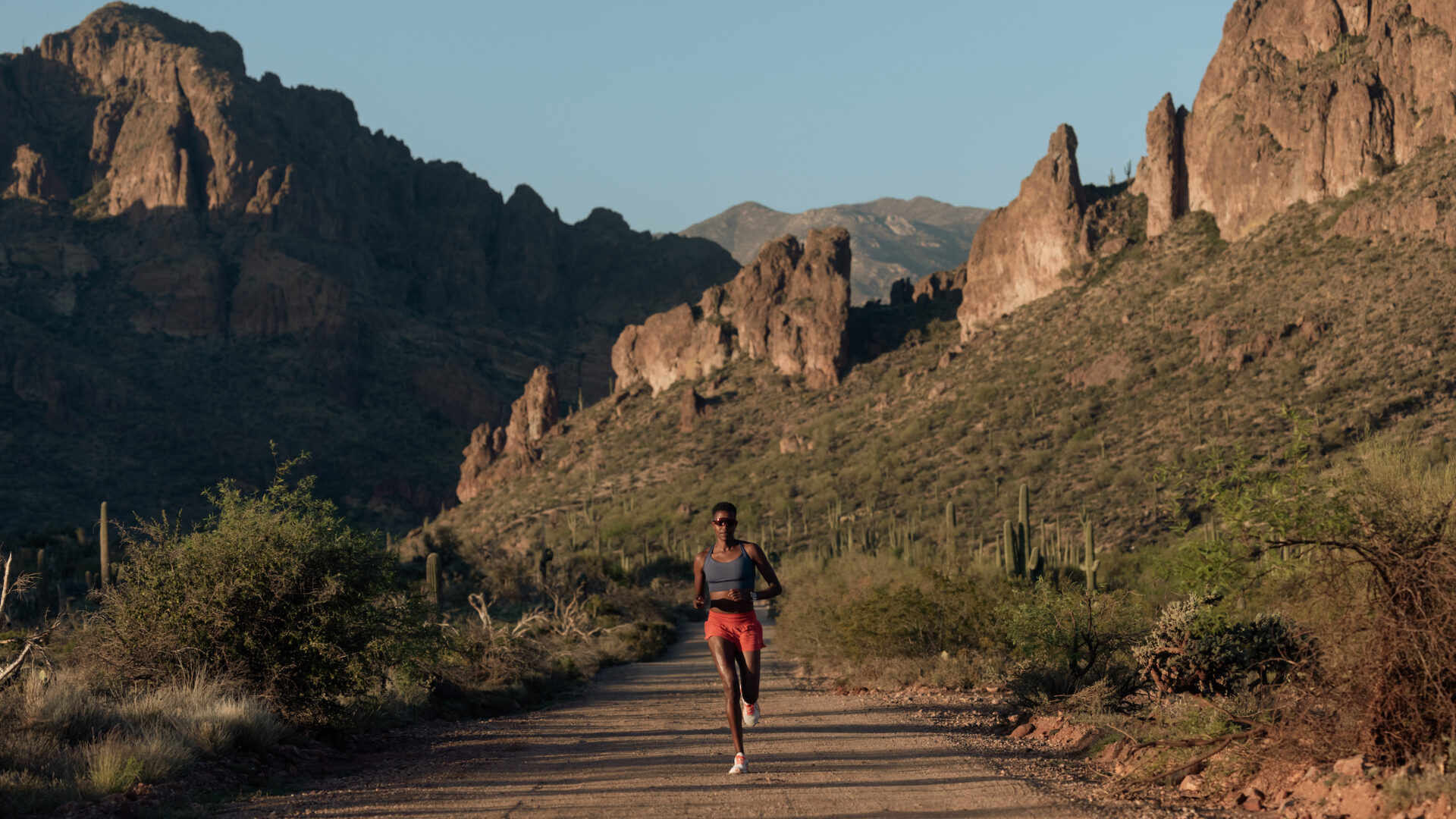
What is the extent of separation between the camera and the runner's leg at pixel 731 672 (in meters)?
9.08

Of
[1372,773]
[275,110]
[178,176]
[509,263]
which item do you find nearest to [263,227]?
[178,176]

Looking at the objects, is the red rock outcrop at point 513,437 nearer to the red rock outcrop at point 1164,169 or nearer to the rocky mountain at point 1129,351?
the rocky mountain at point 1129,351

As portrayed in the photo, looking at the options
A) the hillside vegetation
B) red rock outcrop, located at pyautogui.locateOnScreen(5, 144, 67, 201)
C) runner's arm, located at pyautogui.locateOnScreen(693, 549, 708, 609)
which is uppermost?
red rock outcrop, located at pyautogui.locateOnScreen(5, 144, 67, 201)

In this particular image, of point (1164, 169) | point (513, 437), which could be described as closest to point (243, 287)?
point (513, 437)

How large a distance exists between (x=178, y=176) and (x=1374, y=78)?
13290cm

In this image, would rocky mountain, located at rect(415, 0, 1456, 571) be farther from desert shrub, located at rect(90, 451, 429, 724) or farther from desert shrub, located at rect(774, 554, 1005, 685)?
desert shrub, located at rect(90, 451, 429, 724)

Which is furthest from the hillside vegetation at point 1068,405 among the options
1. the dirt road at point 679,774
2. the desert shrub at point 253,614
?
the desert shrub at point 253,614

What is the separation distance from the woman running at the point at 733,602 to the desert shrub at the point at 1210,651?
4.55 metres

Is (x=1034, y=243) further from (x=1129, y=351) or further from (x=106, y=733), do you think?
(x=106, y=733)

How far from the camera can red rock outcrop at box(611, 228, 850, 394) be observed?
10125cm

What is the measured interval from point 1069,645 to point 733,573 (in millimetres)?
7234

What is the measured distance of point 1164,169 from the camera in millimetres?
83188

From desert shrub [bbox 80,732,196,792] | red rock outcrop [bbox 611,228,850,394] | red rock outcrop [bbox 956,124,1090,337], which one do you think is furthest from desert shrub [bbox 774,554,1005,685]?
red rock outcrop [bbox 611,228,850,394]

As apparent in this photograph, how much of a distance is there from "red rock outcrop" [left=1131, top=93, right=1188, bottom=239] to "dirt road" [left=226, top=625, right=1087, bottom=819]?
7428 centimetres
